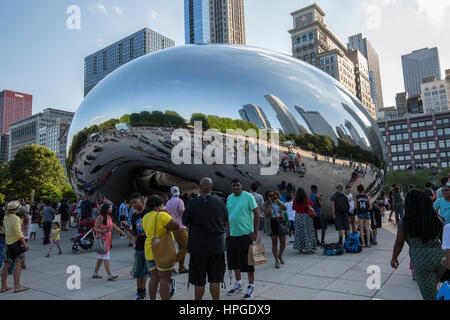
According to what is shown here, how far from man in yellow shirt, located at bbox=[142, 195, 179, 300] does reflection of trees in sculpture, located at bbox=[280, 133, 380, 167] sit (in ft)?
18.9

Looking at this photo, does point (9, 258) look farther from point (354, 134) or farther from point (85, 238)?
point (354, 134)

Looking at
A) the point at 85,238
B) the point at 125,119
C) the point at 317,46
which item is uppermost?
the point at 317,46

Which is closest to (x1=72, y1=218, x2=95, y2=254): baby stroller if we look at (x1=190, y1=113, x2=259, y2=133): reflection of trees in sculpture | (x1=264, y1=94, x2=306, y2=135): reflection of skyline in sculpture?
(x1=190, y1=113, x2=259, y2=133): reflection of trees in sculpture

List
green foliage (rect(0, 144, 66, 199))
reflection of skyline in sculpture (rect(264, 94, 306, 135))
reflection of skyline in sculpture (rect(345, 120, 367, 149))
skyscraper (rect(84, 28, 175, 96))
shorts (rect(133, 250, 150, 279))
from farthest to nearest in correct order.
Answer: skyscraper (rect(84, 28, 175, 96)) < green foliage (rect(0, 144, 66, 199)) < reflection of skyline in sculpture (rect(345, 120, 367, 149)) < reflection of skyline in sculpture (rect(264, 94, 306, 135)) < shorts (rect(133, 250, 150, 279))

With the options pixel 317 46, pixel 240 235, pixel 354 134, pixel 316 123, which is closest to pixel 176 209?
pixel 240 235

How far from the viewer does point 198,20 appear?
140 meters

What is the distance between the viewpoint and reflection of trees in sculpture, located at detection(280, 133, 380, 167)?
909cm

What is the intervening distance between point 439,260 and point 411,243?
269mm

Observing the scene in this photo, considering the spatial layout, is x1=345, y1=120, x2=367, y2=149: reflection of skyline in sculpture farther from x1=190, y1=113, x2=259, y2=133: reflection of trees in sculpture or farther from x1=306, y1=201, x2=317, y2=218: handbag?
x1=306, y1=201, x2=317, y2=218: handbag

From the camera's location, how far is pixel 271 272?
541 centimetres

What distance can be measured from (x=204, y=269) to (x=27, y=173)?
50.6 meters

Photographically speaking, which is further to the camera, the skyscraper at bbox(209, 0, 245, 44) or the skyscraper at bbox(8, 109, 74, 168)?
the skyscraper at bbox(8, 109, 74, 168)
